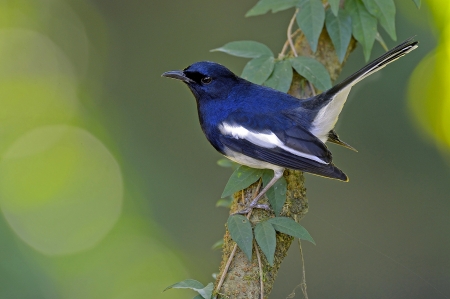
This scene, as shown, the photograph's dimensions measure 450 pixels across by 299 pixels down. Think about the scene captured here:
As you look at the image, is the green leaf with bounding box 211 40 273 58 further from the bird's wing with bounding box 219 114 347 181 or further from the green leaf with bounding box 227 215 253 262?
the green leaf with bounding box 227 215 253 262

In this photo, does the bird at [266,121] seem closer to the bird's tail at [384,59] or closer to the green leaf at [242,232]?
the bird's tail at [384,59]

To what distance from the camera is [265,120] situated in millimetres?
2430

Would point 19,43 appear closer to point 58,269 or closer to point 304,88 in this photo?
point 58,269

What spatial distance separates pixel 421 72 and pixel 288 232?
230 centimetres

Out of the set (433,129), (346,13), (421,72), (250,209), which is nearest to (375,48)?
(421,72)

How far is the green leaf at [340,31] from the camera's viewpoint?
7.84 ft

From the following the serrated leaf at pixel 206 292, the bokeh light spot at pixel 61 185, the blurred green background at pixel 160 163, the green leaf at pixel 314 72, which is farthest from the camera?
the bokeh light spot at pixel 61 185

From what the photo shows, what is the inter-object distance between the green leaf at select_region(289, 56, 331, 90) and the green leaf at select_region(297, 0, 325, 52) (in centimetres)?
11

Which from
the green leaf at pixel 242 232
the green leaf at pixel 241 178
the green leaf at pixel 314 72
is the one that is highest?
the green leaf at pixel 314 72

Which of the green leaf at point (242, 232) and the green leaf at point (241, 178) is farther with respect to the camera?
the green leaf at point (241, 178)

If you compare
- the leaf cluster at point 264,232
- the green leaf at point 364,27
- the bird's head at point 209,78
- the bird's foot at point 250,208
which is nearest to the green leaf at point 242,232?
the leaf cluster at point 264,232

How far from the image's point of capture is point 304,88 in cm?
257

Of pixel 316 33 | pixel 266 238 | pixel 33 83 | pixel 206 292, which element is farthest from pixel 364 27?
pixel 33 83

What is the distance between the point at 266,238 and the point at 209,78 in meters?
1.00
